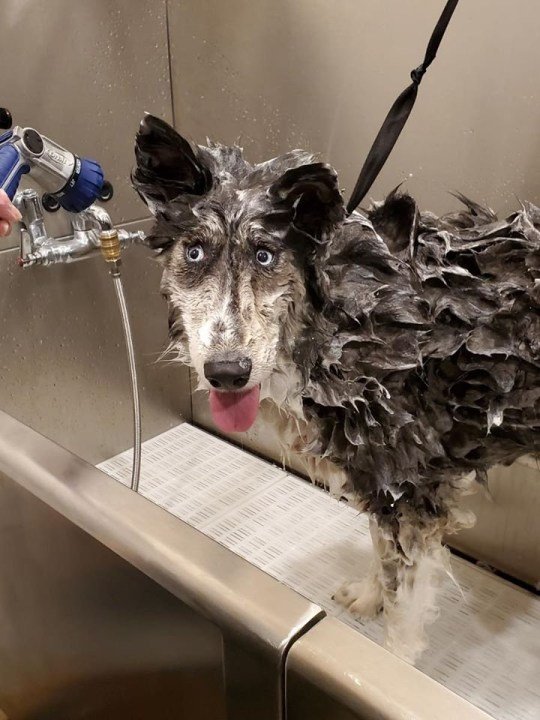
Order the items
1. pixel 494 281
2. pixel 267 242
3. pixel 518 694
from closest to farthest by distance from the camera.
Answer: pixel 267 242, pixel 494 281, pixel 518 694

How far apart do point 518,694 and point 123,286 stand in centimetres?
114

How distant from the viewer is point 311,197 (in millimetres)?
769

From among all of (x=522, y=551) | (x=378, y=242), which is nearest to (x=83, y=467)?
(x=378, y=242)

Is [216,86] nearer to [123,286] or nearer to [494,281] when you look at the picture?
[123,286]

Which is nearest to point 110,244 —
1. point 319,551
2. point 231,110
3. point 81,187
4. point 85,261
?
point 81,187

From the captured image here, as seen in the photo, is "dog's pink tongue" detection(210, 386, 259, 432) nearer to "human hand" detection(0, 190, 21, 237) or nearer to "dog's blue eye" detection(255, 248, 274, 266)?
"dog's blue eye" detection(255, 248, 274, 266)

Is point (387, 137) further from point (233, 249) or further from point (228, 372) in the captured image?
point (228, 372)

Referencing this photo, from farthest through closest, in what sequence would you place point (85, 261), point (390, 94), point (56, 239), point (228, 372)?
point (85, 261) → point (56, 239) → point (390, 94) → point (228, 372)

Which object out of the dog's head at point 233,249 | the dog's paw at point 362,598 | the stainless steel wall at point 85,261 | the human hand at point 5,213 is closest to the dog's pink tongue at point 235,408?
the dog's head at point 233,249

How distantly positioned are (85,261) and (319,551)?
806 millimetres

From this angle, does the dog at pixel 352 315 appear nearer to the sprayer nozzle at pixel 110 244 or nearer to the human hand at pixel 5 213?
the human hand at pixel 5 213

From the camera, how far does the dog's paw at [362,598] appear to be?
1.19 meters

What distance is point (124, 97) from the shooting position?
4.54ft

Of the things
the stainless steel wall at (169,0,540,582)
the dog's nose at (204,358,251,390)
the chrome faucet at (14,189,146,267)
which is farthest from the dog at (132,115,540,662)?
the chrome faucet at (14,189,146,267)
